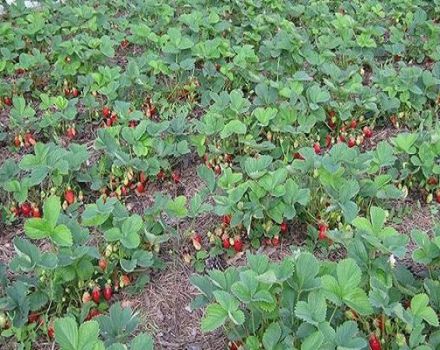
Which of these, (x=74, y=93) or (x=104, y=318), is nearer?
(x=104, y=318)

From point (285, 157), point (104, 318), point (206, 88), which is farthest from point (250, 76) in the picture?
point (104, 318)

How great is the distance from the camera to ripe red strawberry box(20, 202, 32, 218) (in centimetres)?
333

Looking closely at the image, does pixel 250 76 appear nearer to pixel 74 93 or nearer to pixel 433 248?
pixel 74 93

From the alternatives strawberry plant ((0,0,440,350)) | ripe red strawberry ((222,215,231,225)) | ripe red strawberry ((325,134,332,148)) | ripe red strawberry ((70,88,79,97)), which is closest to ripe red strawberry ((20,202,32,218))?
strawberry plant ((0,0,440,350))

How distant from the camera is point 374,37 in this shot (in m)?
5.21

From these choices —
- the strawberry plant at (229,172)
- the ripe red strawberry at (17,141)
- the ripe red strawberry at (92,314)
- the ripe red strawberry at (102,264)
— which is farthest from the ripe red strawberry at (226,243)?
the ripe red strawberry at (17,141)

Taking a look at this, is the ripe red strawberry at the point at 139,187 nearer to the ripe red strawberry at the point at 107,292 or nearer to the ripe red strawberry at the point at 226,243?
the ripe red strawberry at the point at 226,243

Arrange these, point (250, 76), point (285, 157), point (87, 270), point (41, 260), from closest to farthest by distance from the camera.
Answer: point (41, 260), point (87, 270), point (285, 157), point (250, 76)

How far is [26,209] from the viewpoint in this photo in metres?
3.32

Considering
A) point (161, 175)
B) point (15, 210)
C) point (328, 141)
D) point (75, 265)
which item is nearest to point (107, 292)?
point (75, 265)

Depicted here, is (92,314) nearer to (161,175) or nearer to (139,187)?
(139,187)

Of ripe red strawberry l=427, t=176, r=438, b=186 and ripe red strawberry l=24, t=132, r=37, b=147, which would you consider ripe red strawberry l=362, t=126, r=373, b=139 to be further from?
ripe red strawberry l=24, t=132, r=37, b=147

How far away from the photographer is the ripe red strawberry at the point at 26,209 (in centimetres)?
333

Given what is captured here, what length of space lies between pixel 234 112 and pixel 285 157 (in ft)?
1.50
